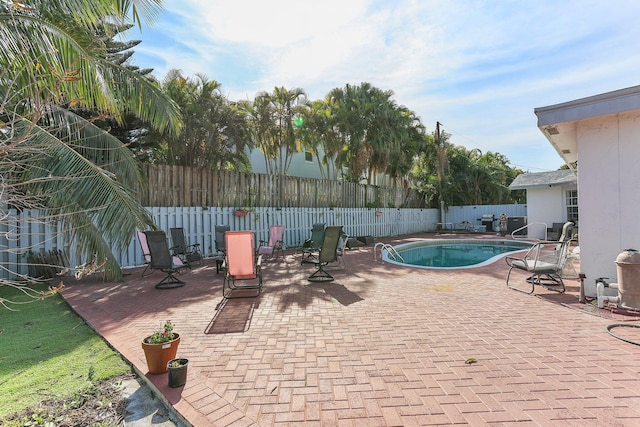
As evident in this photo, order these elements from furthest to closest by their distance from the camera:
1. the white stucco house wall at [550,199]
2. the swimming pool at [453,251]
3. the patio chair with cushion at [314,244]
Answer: the white stucco house wall at [550,199]
the swimming pool at [453,251]
the patio chair with cushion at [314,244]

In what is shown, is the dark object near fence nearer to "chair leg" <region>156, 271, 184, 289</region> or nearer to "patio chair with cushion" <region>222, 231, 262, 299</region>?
"chair leg" <region>156, 271, 184, 289</region>

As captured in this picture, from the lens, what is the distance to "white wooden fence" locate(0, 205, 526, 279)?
25.9ft

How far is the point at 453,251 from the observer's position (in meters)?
14.7

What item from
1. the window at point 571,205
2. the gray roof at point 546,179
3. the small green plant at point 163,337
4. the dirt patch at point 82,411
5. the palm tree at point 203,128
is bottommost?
the dirt patch at point 82,411

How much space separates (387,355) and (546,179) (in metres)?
18.5

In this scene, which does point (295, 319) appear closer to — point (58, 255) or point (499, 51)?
point (58, 255)

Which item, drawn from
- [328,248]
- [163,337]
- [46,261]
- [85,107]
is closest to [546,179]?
[328,248]

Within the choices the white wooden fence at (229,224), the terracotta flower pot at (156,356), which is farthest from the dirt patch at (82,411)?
the white wooden fence at (229,224)

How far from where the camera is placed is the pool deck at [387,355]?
244 centimetres

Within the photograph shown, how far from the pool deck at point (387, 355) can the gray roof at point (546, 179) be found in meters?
12.8

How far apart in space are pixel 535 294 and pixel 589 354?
2695mm

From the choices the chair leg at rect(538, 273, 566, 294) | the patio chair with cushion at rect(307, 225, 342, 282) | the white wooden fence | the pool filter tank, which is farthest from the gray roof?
the patio chair with cushion at rect(307, 225, 342, 282)

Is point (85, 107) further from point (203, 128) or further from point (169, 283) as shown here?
point (203, 128)

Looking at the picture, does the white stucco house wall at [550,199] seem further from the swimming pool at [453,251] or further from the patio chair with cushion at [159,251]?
the patio chair with cushion at [159,251]
